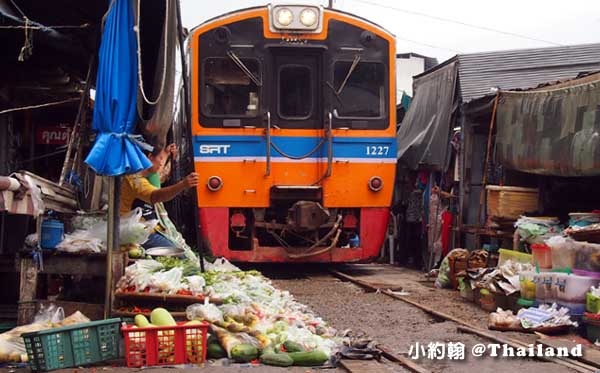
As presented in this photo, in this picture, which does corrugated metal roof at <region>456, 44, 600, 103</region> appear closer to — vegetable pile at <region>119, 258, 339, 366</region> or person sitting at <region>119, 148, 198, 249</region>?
person sitting at <region>119, 148, 198, 249</region>

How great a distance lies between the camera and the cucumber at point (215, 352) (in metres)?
5.32

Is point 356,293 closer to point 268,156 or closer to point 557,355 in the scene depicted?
point 268,156

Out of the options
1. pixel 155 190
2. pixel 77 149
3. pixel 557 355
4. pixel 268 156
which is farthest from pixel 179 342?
pixel 268 156

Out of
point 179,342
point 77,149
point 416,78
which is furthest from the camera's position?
point 416,78

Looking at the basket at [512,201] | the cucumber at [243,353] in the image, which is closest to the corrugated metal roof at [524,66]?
the basket at [512,201]

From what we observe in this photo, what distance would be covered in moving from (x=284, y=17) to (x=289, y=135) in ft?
5.24

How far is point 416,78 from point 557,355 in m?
9.21

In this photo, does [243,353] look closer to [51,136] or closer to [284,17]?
[51,136]

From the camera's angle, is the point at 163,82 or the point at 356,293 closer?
the point at 163,82

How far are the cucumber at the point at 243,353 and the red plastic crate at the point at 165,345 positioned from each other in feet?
0.69

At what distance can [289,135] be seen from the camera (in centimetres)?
1020

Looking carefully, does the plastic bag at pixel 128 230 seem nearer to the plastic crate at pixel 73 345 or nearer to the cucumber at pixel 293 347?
the plastic crate at pixel 73 345

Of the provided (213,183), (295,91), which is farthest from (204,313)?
(295,91)

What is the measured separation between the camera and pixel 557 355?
17.5ft
